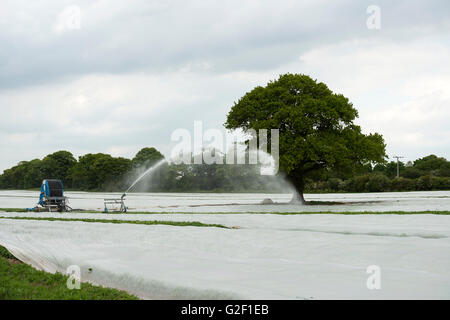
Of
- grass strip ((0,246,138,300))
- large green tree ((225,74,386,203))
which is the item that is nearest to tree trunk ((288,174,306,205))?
large green tree ((225,74,386,203))

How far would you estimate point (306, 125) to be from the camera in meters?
34.6

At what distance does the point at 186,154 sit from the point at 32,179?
153 feet

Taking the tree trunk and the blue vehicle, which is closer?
the blue vehicle

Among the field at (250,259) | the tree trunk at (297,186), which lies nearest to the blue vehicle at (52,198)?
the field at (250,259)

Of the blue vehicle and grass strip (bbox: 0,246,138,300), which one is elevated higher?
the blue vehicle

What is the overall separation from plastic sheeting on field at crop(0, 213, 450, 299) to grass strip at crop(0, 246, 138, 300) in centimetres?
54

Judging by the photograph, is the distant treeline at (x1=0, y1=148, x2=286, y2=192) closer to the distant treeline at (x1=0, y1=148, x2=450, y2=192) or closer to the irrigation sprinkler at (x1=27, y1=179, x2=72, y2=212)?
the distant treeline at (x1=0, y1=148, x2=450, y2=192)

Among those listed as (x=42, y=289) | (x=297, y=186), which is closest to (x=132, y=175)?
(x=297, y=186)

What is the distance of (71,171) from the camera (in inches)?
4289

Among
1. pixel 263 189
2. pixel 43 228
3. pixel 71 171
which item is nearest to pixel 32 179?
pixel 71 171

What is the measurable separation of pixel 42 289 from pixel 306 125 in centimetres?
2866

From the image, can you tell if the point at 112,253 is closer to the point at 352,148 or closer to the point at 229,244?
the point at 229,244

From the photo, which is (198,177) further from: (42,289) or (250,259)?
(42,289)

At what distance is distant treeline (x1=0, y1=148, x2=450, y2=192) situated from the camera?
2744 inches
